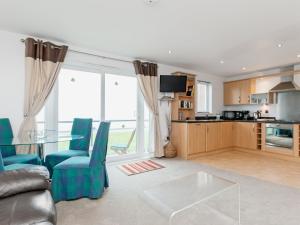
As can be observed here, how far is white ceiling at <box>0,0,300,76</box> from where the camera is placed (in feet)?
7.49

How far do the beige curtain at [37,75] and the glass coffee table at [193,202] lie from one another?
7.85 ft

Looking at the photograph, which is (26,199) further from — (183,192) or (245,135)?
(245,135)

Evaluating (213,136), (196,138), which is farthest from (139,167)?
(213,136)

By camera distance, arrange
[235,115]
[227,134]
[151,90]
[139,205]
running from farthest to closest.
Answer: [235,115] < [227,134] < [151,90] < [139,205]

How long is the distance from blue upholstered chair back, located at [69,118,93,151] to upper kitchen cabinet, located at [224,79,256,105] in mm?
4793

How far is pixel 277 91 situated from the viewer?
4.97 metres

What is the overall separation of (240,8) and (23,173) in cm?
299

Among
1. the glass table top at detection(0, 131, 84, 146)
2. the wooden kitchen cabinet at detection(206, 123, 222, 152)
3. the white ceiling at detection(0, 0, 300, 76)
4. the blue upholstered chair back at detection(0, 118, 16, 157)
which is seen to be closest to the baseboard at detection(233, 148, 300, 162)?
the wooden kitchen cabinet at detection(206, 123, 222, 152)

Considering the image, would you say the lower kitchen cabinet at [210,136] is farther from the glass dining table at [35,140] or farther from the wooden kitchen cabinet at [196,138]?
the glass dining table at [35,140]

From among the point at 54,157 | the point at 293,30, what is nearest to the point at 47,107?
the point at 54,157

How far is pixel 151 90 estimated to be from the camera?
451cm

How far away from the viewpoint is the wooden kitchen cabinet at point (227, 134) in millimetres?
5288

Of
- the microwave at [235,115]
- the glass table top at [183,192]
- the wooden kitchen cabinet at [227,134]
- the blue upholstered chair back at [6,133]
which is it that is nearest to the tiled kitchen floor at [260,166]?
the wooden kitchen cabinet at [227,134]

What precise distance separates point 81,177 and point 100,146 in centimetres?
46
